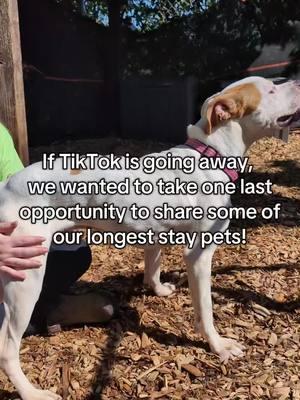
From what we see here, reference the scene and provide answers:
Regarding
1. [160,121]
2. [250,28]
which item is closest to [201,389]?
[160,121]

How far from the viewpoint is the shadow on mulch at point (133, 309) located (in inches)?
105

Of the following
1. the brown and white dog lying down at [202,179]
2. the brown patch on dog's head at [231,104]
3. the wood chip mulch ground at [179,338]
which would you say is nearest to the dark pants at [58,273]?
the wood chip mulch ground at [179,338]

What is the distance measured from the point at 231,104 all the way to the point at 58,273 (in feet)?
4.31

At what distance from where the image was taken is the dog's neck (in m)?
2.62

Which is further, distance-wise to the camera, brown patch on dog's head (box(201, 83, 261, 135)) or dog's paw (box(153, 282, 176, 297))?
dog's paw (box(153, 282, 176, 297))

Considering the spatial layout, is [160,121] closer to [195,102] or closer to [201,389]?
[195,102]

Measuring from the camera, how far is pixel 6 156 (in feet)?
8.77

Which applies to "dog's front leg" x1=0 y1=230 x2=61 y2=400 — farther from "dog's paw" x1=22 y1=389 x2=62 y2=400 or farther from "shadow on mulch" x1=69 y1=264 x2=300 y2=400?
"shadow on mulch" x1=69 y1=264 x2=300 y2=400

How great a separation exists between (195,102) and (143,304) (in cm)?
456

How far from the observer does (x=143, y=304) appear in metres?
3.22

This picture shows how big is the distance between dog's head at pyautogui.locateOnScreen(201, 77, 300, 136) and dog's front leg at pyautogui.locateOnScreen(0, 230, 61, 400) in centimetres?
101

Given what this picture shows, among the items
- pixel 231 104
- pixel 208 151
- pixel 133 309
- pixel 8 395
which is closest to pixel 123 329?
pixel 133 309

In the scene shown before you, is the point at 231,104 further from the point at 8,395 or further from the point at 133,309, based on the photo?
the point at 8,395

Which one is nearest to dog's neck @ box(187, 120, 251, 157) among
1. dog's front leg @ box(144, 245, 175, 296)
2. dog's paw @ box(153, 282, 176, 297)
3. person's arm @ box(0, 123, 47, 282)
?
dog's front leg @ box(144, 245, 175, 296)
